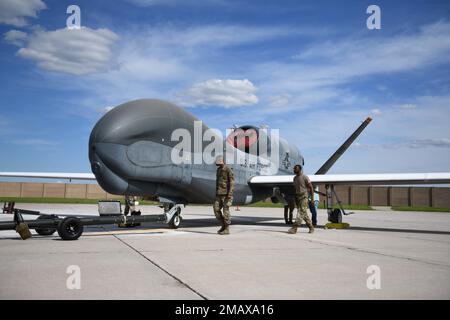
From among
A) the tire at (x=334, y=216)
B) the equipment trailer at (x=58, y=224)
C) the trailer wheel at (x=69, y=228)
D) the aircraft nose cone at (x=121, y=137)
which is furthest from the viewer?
the tire at (x=334, y=216)

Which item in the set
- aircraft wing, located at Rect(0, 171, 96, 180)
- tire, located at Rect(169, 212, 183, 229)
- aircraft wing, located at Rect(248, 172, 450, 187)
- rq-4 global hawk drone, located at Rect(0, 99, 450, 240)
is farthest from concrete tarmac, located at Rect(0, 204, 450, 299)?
aircraft wing, located at Rect(0, 171, 96, 180)

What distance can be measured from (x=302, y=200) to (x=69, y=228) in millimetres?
5831

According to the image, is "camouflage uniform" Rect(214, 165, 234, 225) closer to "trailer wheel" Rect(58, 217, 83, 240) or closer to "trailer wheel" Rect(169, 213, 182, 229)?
"trailer wheel" Rect(169, 213, 182, 229)

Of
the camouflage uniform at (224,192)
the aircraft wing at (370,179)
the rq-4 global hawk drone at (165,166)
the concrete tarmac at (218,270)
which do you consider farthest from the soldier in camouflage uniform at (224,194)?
the aircraft wing at (370,179)

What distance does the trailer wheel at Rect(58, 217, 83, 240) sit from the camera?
7.63 m

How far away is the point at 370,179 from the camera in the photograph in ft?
40.7

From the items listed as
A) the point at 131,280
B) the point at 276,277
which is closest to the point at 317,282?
the point at 276,277

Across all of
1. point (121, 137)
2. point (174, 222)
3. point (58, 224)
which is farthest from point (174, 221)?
point (58, 224)

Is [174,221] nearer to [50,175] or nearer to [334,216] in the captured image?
[334,216]

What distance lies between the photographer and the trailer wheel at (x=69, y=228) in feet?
25.0

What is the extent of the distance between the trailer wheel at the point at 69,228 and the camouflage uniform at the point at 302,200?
17.7 ft

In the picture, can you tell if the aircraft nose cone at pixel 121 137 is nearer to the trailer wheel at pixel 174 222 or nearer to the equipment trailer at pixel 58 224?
the equipment trailer at pixel 58 224

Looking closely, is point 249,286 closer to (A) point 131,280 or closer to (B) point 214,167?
(A) point 131,280

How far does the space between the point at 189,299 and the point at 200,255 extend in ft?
8.66
